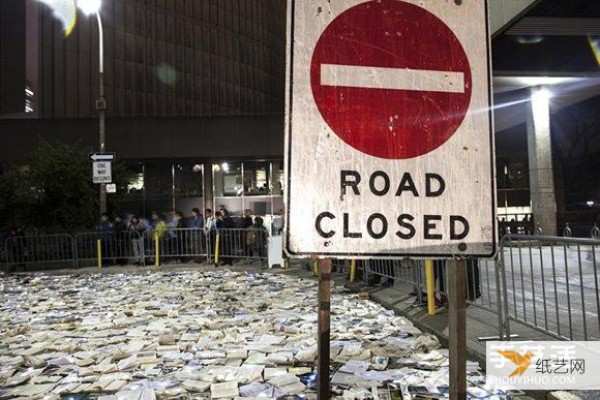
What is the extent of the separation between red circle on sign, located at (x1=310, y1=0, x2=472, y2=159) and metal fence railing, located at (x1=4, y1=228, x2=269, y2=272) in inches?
556

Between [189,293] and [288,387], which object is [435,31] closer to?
[288,387]

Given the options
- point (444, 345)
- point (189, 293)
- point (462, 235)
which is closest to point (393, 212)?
point (462, 235)

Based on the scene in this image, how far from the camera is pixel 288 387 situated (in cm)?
452

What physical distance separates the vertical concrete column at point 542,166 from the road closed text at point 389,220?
1954cm

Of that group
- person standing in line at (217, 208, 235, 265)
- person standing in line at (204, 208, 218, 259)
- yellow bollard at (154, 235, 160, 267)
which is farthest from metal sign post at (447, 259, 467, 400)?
yellow bollard at (154, 235, 160, 267)

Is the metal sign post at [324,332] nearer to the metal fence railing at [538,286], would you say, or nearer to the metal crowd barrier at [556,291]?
the metal fence railing at [538,286]

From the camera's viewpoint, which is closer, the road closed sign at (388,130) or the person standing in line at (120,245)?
the road closed sign at (388,130)

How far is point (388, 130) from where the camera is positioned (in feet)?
6.58

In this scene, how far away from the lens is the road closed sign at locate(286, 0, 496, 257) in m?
1.97

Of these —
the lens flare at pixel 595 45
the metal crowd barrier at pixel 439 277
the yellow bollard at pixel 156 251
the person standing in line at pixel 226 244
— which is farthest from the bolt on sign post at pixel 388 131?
the yellow bollard at pixel 156 251

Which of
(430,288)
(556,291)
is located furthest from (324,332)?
(430,288)

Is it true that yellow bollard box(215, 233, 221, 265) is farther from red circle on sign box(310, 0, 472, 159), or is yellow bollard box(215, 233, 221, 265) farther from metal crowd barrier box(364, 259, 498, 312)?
red circle on sign box(310, 0, 472, 159)

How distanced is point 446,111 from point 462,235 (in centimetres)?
49

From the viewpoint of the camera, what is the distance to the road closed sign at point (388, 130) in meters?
1.97
